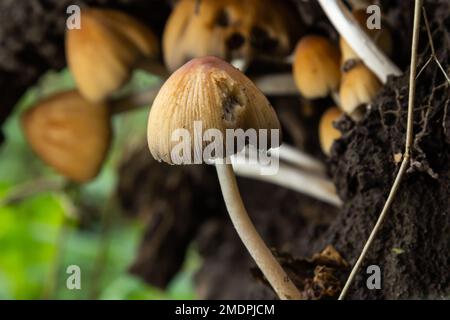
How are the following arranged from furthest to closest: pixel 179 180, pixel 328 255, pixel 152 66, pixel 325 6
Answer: pixel 179 180 < pixel 152 66 < pixel 325 6 < pixel 328 255

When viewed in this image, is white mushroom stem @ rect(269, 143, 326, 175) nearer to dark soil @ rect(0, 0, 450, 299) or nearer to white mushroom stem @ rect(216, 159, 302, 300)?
dark soil @ rect(0, 0, 450, 299)

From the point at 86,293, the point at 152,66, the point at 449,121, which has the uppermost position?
the point at 152,66

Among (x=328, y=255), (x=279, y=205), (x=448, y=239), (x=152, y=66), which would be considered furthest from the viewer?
(x=279, y=205)

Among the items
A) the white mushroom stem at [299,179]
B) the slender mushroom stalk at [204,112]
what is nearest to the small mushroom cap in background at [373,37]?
the white mushroom stem at [299,179]

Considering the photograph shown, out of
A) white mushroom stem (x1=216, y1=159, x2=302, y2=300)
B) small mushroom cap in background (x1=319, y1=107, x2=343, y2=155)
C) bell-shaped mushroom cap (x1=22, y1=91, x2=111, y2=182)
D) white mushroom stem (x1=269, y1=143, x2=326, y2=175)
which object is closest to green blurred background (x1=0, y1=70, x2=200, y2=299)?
bell-shaped mushroom cap (x1=22, y1=91, x2=111, y2=182)

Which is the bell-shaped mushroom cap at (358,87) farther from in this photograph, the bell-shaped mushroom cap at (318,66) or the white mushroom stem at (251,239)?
the white mushroom stem at (251,239)

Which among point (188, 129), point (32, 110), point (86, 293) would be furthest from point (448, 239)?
point (86, 293)

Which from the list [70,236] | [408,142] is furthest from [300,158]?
[70,236]
